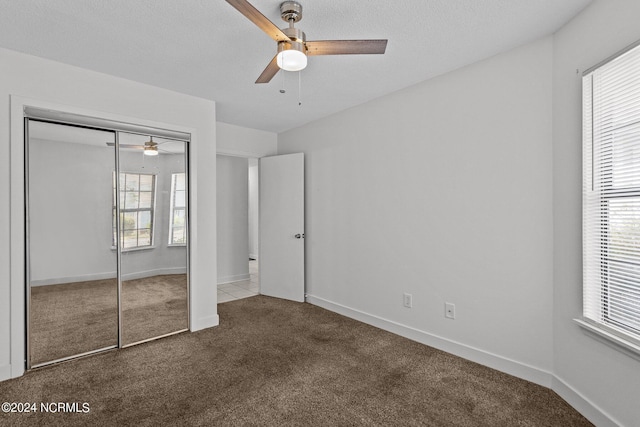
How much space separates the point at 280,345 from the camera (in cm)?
300

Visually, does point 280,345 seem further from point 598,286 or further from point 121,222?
point 598,286

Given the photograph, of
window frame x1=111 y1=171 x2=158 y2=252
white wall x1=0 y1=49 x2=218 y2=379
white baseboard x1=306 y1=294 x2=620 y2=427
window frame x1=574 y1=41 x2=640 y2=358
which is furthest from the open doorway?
window frame x1=574 y1=41 x2=640 y2=358

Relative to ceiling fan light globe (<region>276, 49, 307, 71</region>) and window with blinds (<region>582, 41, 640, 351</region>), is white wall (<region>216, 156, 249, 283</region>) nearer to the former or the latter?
ceiling fan light globe (<region>276, 49, 307, 71</region>)

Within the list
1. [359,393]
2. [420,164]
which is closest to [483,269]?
[420,164]

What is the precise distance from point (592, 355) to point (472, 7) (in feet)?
7.29

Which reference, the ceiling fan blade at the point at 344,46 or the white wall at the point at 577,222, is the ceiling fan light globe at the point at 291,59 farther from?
the white wall at the point at 577,222

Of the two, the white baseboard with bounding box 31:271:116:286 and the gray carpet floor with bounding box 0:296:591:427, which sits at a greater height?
the white baseboard with bounding box 31:271:116:286

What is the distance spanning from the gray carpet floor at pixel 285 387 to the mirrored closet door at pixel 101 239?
234 millimetres

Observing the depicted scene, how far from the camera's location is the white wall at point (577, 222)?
168 centimetres

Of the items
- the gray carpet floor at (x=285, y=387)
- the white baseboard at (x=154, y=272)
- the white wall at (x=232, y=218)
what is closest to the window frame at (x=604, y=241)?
the gray carpet floor at (x=285, y=387)

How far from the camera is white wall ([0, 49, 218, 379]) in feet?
7.82

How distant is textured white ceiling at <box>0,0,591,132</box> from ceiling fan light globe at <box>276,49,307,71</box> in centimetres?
36

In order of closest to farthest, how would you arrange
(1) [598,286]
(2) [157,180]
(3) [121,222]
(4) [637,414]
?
(4) [637,414] < (1) [598,286] < (3) [121,222] < (2) [157,180]

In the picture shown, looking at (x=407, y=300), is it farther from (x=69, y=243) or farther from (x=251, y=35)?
(x=69, y=243)
